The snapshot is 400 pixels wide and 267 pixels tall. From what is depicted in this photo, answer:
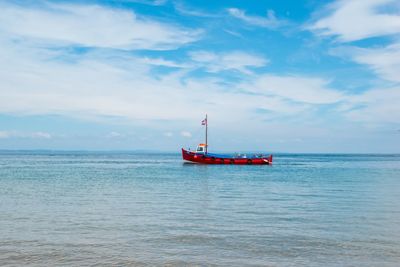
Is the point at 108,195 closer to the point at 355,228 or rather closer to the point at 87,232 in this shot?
the point at 87,232

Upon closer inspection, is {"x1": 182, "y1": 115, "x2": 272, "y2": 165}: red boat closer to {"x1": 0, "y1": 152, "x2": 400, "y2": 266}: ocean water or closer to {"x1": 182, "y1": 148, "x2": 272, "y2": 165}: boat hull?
{"x1": 182, "y1": 148, "x2": 272, "y2": 165}: boat hull

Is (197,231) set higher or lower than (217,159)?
lower

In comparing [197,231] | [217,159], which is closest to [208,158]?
[217,159]

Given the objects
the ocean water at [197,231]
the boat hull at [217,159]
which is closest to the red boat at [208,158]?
the boat hull at [217,159]

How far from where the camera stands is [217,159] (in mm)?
92562

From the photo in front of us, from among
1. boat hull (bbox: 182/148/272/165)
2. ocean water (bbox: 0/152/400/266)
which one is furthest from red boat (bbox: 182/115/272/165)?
ocean water (bbox: 0/152/400/266)

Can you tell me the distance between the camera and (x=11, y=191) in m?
34.4

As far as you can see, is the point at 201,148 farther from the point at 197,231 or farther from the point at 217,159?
the point at 197,231

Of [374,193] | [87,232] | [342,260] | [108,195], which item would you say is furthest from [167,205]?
[374,193]

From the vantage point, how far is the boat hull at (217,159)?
298 feet

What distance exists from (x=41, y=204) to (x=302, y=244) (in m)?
17.3

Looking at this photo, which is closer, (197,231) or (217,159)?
(197,231)

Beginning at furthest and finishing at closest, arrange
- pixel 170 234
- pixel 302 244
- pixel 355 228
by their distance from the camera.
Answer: pixel 355 228, pixel 170 234, pixel 302 244

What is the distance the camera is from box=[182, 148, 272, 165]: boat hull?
298 ft
